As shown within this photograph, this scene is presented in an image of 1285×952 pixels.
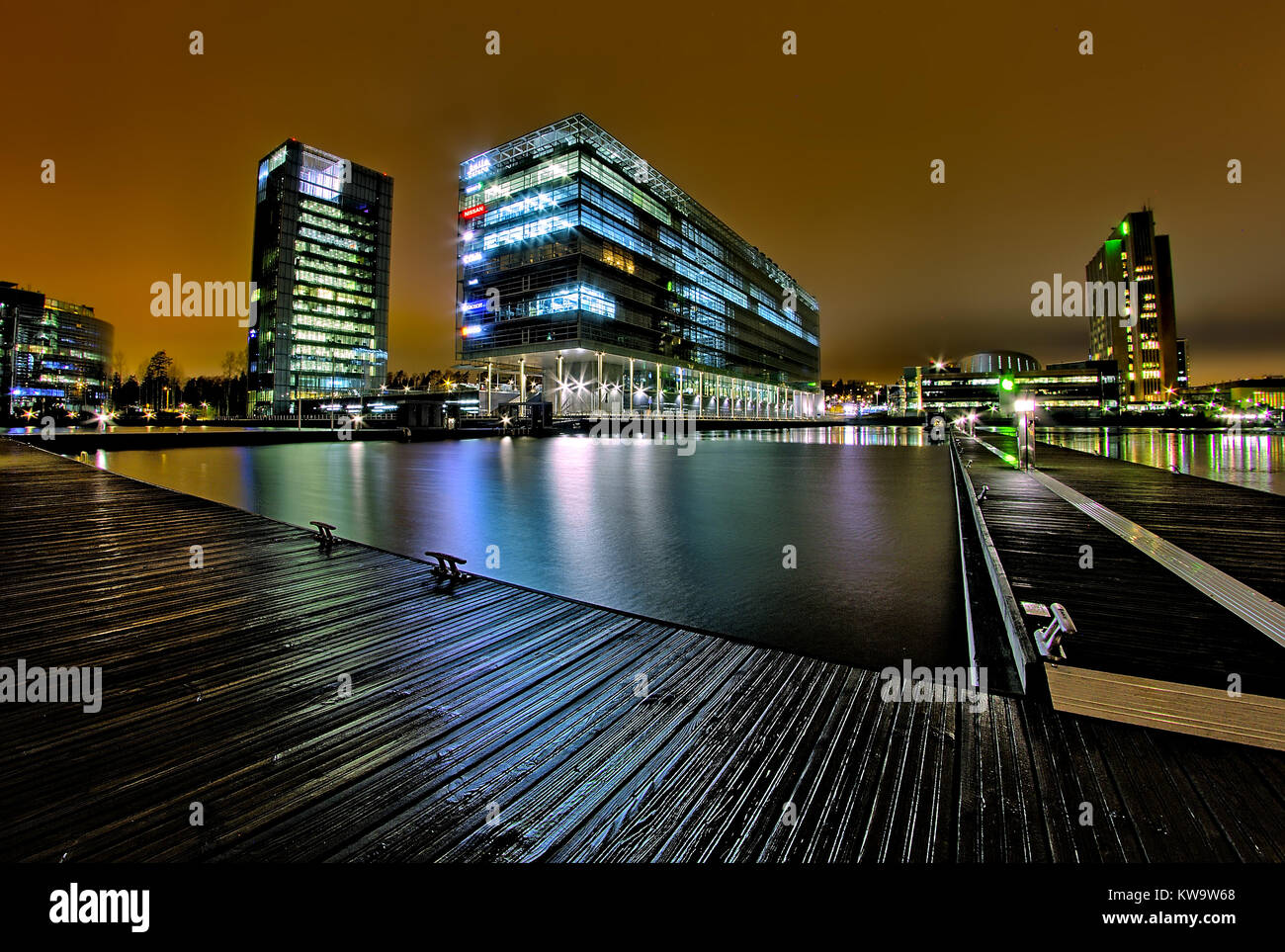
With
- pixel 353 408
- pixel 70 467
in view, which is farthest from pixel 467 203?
pixel 70 467

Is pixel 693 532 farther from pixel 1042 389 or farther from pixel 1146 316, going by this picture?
pixel 1146 316

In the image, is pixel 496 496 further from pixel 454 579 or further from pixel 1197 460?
pixel 1197 460

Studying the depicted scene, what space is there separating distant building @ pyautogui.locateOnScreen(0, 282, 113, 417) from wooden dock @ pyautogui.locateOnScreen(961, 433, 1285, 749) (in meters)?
133

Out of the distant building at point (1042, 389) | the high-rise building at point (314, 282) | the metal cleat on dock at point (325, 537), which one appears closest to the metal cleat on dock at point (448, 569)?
the metal cleat on dock at point (325, 537)

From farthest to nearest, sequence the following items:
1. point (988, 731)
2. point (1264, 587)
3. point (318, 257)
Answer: point (318, 257) < point (1264, 587) < point (988, 731)

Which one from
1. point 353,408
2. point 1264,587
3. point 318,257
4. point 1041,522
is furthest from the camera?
point 318,257

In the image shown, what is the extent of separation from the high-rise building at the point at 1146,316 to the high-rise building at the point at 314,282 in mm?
186498

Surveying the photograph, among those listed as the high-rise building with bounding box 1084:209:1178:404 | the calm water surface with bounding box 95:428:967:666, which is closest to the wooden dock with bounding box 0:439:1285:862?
the calm water surface with bounding box 95:428:967:666

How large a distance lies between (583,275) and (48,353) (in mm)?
131416

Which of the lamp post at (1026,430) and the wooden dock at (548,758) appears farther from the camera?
the lamp post at (1026,430)

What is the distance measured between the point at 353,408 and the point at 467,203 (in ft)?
158

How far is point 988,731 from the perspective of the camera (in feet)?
8.78

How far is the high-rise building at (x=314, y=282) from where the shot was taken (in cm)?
10700
